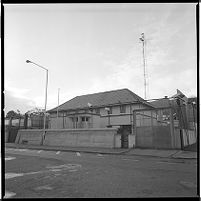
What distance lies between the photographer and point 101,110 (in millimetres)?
37500

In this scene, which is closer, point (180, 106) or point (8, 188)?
point (8, 188)

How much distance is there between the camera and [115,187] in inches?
223

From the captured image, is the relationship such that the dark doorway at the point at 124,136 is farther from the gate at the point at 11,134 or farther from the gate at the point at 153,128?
the gate at the point at 11,134

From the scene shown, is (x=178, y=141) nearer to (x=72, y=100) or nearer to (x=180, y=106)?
(x=180, y=106)

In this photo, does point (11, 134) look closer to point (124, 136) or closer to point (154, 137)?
point (124, 136)

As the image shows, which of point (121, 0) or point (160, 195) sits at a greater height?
point (121, 0)

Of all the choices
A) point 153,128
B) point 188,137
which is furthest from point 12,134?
point 188,137

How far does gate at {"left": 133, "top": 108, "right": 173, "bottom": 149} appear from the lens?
20000 mm

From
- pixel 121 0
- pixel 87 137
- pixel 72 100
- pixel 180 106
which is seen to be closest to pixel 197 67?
pixel 121 0

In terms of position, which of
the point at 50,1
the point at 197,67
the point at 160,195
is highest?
the point at 50,1

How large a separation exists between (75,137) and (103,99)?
15506 mm

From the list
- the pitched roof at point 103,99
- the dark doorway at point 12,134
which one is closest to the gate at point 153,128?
the pitched roof at point 103,99

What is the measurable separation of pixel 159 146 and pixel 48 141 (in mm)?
13658

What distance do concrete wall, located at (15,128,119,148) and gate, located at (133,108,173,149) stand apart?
2.41m
